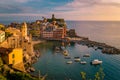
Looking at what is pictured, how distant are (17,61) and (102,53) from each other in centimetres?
4048

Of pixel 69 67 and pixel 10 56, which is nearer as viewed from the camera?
pixel 10 56

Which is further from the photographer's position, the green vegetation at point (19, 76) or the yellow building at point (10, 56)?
the yellow building at point (10, 56)

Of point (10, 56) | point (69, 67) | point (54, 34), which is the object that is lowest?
point (69, 67)

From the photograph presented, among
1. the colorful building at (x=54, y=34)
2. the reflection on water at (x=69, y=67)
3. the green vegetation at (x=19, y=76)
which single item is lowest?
the reflection on water at (x=69, y=67)

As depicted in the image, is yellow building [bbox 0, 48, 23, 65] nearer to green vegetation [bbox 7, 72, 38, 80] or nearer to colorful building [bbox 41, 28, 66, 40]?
green vegetation [bbox 7, 72, 38, 80]

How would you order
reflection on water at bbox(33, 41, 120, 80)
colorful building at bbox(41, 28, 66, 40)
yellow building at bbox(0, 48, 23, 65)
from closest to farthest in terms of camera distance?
yellow building at bbox(0, 48, 23, 65) → reflection on water at bbox(33, 41, 120, 80) → colorful building at bbox(41, 28, 66, 40)

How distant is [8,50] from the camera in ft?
143

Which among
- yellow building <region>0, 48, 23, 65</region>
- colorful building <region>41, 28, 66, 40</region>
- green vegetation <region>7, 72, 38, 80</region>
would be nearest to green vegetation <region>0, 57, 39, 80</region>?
green vegetation <region>7, 72, 38, 80</region>

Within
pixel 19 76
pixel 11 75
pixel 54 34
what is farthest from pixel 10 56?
pixel 54 34

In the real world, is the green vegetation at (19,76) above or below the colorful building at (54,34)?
above

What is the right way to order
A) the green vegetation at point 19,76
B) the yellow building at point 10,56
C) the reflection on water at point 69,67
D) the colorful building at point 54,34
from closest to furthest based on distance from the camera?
1. the green vegetation at point 19,76
2. the yellow building at point 10,56
3. the reflection on water at point 69,67
4. the colorful building at point 54,34

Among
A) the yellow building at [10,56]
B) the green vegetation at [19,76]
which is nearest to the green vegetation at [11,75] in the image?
the green vegetation at [19,76]

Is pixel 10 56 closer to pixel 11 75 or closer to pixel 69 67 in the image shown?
pixel 11 75

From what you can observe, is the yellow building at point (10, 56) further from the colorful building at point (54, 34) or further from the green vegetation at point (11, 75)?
the colorful building at point (54, 34)
